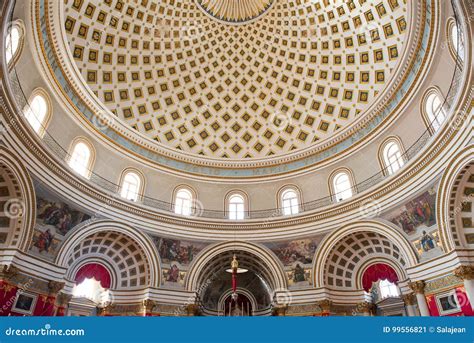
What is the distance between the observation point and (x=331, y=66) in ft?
85.8

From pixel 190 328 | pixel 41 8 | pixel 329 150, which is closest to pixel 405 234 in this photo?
pixel 329 150

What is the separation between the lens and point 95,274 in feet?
66.1

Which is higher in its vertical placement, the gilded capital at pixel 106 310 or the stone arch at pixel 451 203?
the stone arch at pixel 451 203

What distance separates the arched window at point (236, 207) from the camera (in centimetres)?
2422

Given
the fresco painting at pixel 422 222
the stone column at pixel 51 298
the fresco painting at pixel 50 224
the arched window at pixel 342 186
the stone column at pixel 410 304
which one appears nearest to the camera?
Answer: the stone column at pixel 51 298

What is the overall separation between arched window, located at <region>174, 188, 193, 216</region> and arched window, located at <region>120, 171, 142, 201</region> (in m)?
2.71

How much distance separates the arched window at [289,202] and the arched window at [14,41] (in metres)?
17.6

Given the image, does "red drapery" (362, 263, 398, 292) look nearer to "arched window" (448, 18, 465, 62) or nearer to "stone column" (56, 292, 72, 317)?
"arched window" (448, 18, 465, 62)

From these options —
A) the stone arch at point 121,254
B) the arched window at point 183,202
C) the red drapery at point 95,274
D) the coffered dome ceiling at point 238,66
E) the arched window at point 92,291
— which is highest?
the coffered dome ceiling at point 238,66

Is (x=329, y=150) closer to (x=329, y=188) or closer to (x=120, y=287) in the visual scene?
(x=329, y=188)

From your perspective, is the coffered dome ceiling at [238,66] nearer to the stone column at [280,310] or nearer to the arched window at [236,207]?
the arched window at [236,207]

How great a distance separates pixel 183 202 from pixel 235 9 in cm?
1617

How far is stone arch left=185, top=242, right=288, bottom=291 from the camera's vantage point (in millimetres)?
21094

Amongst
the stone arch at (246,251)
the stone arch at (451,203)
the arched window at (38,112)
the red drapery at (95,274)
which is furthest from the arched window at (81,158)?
the stone arch at (451,203)
